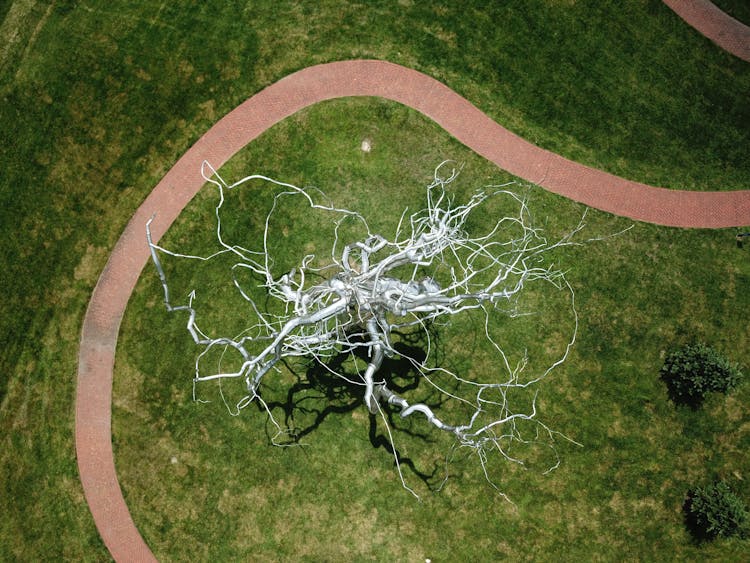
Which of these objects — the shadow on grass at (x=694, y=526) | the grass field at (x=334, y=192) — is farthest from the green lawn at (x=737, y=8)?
the shadow on grass at (x=694, y=526)

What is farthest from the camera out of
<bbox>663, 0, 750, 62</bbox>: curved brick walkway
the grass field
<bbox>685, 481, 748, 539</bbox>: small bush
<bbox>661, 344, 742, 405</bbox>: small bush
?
A: <bbox>663, 0, 750, 62</bbox>: curved brick walkway

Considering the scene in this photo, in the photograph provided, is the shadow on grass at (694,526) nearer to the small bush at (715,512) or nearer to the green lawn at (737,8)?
the small bush at (715,512)

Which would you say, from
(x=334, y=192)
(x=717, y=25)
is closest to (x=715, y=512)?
(x=334, y=192)

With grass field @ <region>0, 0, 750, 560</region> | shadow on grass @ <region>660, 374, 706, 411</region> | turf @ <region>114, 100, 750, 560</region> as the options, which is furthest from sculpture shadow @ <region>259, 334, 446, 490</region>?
shadow on grass @ <region>660, 374, 706, 411</region>

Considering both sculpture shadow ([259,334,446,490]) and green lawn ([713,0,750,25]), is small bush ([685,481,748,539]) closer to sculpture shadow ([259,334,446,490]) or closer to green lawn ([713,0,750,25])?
sculpture shadow ([259,334,446,490])

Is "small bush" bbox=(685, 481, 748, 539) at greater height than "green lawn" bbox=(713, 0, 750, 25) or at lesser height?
lesser

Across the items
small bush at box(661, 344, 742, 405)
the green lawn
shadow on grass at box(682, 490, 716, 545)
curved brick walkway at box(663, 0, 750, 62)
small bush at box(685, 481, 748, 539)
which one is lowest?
shadow on grass at box(682, 490, 716, 545)

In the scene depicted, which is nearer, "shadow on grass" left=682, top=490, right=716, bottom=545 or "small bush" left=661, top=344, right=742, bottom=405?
"small bush" left=661, top=344, right=742, bottom=405
